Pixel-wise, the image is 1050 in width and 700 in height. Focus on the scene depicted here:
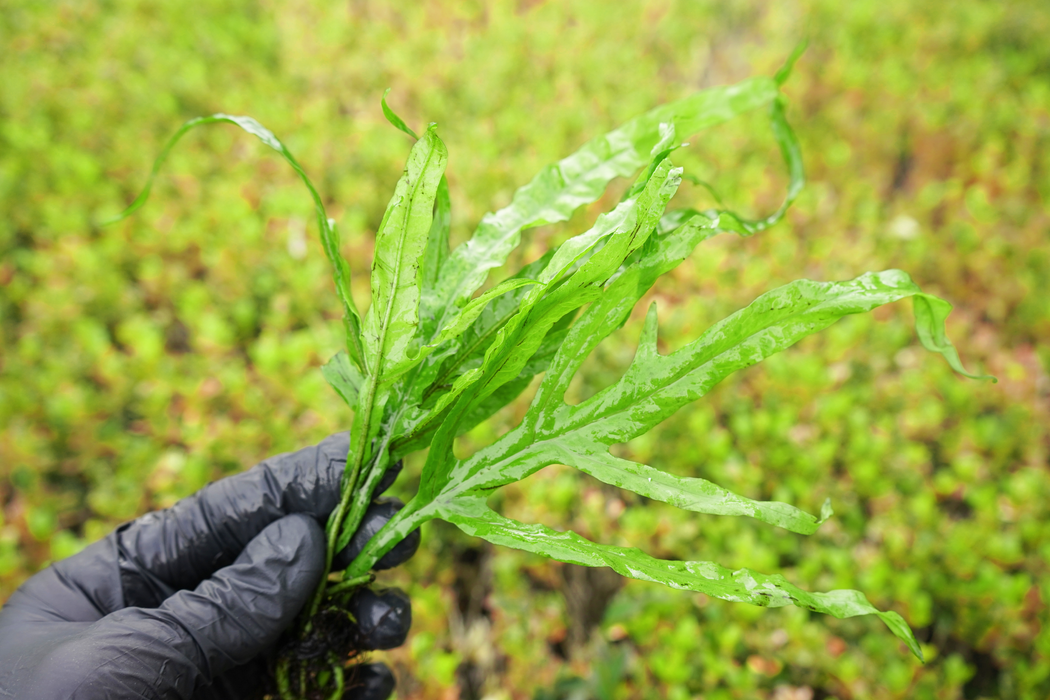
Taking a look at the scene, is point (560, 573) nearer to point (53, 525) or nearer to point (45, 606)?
point (45, 606)

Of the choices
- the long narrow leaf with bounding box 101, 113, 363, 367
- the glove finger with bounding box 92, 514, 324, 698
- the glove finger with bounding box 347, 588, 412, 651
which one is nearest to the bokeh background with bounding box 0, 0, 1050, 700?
the glove finger with bounding box 347, 588, 412, 651

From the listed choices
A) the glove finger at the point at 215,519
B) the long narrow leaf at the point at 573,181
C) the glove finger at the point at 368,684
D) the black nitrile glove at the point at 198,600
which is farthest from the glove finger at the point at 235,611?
the long narrow leaf at the point at 573,181

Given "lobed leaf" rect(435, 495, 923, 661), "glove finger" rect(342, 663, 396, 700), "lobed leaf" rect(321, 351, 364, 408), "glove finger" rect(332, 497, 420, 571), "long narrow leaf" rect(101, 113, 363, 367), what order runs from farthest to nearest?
"glove finger" rect(342, 663, 396, 700) → "glove finger" rect(332, 497, 420, 571) → "lobed leaf" rect(321, 351, 364, 408) → "long narrow leaf" rect(101, 113, 363, 367) → "lobed leaf" rect(435, 495, 923, 661)

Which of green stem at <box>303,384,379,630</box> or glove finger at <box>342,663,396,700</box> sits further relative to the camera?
glove finger at <box>342,663,396,700</box>

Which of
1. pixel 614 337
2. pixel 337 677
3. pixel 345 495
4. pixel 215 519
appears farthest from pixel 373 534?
pixel 614 337

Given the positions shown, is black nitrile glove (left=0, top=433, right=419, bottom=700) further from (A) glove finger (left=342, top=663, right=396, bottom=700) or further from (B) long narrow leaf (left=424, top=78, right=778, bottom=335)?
(B) long narrow leaf (left=424, top=78, right=778, bottom=335)

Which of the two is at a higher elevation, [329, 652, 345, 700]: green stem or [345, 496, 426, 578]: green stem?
[345, 496, 426, 578]: green stem
